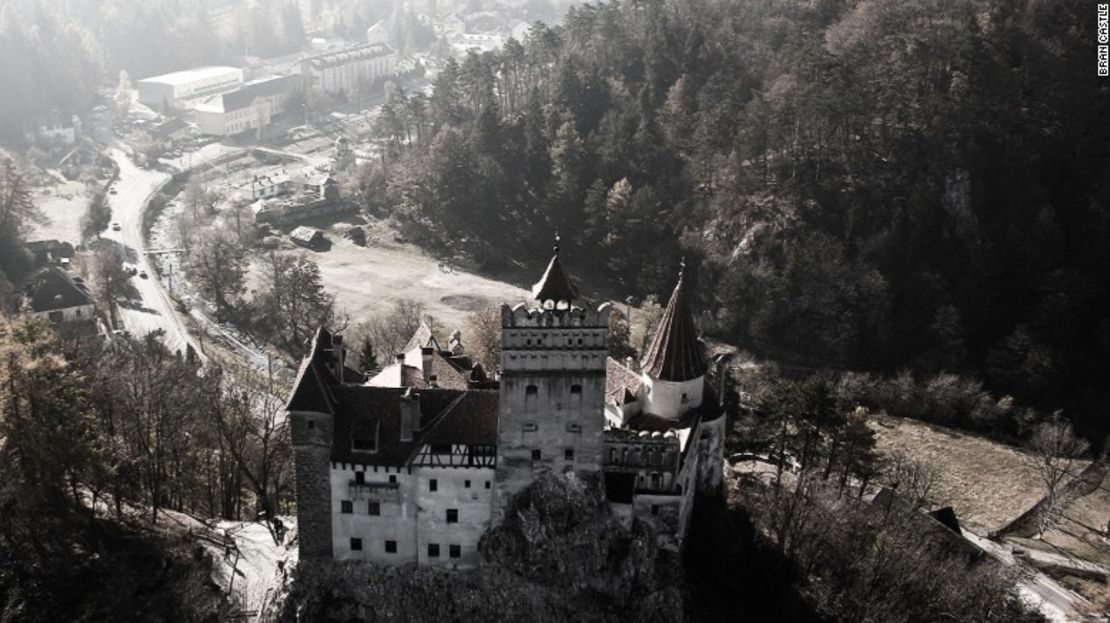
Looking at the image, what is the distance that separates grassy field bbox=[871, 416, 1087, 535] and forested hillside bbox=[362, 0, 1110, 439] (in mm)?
11360

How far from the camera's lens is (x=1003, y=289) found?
4193 inches

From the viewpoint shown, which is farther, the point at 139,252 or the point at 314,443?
the point at 139,252

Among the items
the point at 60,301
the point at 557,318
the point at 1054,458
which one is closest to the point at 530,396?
the point at 557,318

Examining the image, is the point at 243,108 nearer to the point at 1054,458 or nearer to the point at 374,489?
the point at 374,489

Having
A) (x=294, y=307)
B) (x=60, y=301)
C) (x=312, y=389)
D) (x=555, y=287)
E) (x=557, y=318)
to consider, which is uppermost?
(x=555, y=287)

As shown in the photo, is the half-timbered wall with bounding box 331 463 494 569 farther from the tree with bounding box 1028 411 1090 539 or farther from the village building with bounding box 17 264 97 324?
the village building with bounding box 17 264 97 324

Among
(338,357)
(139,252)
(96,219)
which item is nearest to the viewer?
(338,357)

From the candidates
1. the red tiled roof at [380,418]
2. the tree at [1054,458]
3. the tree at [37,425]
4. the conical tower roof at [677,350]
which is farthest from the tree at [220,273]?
the tree at [1054,458]

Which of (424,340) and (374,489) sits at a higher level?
(424,340)

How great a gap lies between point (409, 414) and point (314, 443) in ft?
17.7

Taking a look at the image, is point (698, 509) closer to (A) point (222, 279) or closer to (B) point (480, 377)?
(B) point (480, 377)

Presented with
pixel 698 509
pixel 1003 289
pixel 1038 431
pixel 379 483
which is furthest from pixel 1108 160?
pixel 379 483

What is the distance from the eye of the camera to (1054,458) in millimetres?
85688

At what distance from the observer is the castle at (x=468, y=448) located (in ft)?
171
